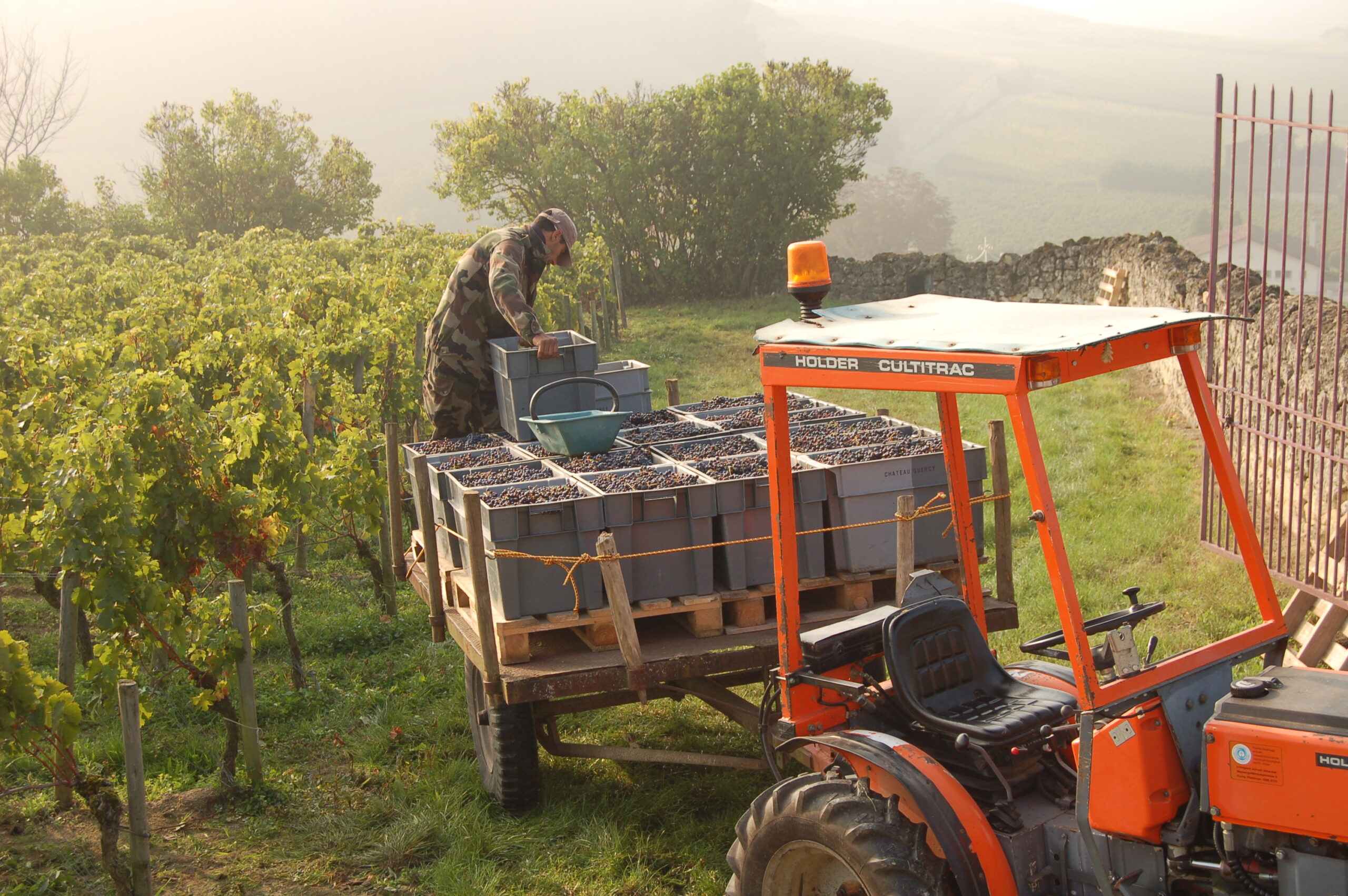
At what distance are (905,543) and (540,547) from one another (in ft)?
4.87

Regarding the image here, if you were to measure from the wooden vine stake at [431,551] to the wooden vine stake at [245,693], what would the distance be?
0.94 meters

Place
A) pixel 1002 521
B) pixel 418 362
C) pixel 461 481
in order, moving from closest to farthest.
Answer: pixel 1002 521
pixel 461 481
pixel 418 362

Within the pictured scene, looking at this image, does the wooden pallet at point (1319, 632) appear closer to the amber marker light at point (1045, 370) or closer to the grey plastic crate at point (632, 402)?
the grey plastic crate at point (632, 402)

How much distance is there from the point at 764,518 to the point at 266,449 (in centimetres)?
366

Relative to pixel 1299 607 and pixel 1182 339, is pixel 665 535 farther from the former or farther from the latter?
pixel 1299 607

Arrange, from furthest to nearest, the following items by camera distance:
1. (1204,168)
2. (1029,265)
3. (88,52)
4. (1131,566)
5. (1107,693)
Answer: (88,52)
(1204,168)
(1029,265)
(1131,566)
(1107,693)

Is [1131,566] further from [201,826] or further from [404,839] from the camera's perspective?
[201,826]

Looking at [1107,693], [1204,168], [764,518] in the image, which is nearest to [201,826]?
[764,518]

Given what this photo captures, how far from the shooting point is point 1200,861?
105 inches

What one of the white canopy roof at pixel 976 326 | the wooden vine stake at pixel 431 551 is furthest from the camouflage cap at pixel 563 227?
the white canopy roof at pixel 976 326

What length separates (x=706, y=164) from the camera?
29609mm

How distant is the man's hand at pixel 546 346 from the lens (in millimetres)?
5980

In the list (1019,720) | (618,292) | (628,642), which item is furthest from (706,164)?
(1019,720)

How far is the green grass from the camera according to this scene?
4.59 metres
